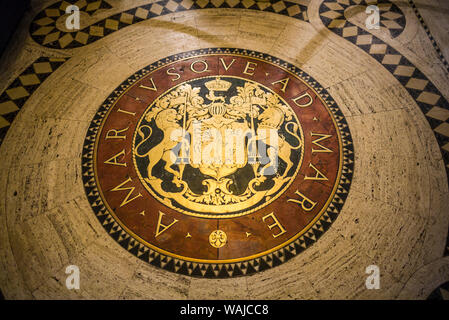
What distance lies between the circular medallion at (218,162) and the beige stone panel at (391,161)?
141mm

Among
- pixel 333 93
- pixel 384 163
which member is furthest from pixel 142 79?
pixel 384 163

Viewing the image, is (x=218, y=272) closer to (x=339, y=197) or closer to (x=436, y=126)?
(x=339, y=197)

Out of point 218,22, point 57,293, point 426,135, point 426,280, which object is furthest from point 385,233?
point 218,22

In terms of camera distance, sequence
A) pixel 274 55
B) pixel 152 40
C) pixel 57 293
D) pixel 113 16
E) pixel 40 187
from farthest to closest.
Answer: pixel 113 16 → pixel 152 40 → pixel 274 55 → pixel 40 187 → pixel 57 293

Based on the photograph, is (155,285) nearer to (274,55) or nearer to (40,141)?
(40,141)

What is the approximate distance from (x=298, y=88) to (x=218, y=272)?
7.18 feet

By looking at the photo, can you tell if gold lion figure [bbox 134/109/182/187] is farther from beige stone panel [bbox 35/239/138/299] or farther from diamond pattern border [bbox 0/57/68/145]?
diamond pattern border [bbox 0/57/68/145]

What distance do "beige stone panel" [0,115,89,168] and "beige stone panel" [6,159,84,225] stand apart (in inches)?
3.5

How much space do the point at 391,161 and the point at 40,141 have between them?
348 centimetres

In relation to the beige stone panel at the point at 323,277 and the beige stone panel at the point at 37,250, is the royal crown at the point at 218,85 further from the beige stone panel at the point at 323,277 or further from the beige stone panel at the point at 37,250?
the beige stone panel at the point at 37,250

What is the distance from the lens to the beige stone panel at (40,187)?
2.73 meters

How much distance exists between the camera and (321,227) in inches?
105

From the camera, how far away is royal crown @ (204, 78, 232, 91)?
139 inches

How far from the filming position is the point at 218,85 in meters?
3.55
